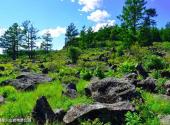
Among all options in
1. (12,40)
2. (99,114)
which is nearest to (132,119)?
(99,114)

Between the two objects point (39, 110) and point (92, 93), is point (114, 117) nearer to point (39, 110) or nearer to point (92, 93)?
point (39, 110)

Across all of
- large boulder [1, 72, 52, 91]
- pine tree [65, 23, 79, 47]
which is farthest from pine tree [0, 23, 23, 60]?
large boulder [1, 72, 52, 91]

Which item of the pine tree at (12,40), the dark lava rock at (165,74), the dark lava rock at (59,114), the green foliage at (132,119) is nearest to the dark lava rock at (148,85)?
the dark lava rock at (165,74)

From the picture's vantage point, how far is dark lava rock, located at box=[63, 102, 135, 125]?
1078 cm

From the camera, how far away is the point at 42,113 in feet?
37.3

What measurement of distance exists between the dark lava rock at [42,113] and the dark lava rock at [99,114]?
57 centimetres

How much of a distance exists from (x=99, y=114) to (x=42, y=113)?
74.6 inches

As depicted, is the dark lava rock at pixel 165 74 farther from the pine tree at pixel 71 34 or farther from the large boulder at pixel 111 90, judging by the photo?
the pine tree at pixel 71 34

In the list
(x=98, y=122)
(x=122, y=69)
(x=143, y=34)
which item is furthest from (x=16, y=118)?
(x=143, y=34)

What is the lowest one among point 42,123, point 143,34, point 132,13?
point 42,123

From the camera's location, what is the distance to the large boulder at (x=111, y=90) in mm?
13705

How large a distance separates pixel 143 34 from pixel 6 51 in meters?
52.7

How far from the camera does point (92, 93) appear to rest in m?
14.8

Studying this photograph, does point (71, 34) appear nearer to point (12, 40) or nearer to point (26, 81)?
point (12, 40)
